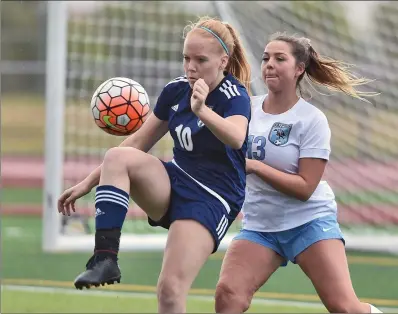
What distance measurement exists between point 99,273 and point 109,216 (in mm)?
273

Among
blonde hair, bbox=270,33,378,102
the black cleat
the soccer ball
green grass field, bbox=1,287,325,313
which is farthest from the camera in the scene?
green grass field, bbox=1,287,325,313

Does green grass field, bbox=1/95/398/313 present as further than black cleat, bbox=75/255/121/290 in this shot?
Yes

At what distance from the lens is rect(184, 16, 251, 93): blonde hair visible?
4.74 m

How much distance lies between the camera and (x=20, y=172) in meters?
21.9

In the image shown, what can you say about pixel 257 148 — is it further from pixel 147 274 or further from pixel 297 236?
pixel 147 274

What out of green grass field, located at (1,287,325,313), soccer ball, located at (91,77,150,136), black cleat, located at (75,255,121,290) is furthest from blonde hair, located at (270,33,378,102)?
green grass field, located at (1,287,325,313)

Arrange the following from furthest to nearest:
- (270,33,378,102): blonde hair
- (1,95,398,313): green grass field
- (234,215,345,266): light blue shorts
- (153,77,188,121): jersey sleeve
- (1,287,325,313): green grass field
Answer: (1,95,398,313): green grass field → (1,287,325,313): green grass field → (270,33,378,102): blonde hair → (234,215,345,266): light blue shorts → (153,77,188,121): jersey sleeve

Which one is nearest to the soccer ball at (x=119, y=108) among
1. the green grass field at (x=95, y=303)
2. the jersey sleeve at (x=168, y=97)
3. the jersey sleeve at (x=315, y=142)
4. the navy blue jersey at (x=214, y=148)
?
the jersey sleeve at (x=168, y=97)

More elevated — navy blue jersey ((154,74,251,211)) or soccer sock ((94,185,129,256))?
navy blue jersey ((154,74,251,211))

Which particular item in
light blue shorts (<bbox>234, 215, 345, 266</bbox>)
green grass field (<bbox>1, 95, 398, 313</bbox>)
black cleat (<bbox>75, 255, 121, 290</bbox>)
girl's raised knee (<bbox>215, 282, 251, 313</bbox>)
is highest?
black cleat (<bbox>75, 255, 121, 290</bbox>)

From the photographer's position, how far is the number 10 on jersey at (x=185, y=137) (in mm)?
4680

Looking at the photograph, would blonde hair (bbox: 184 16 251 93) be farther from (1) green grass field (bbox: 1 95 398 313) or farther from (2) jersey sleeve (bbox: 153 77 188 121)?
(1) green grass field (bbox: 1 95 398 313)

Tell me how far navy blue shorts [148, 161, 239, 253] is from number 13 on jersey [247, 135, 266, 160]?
2.17ft

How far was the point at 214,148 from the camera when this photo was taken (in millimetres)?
4668
